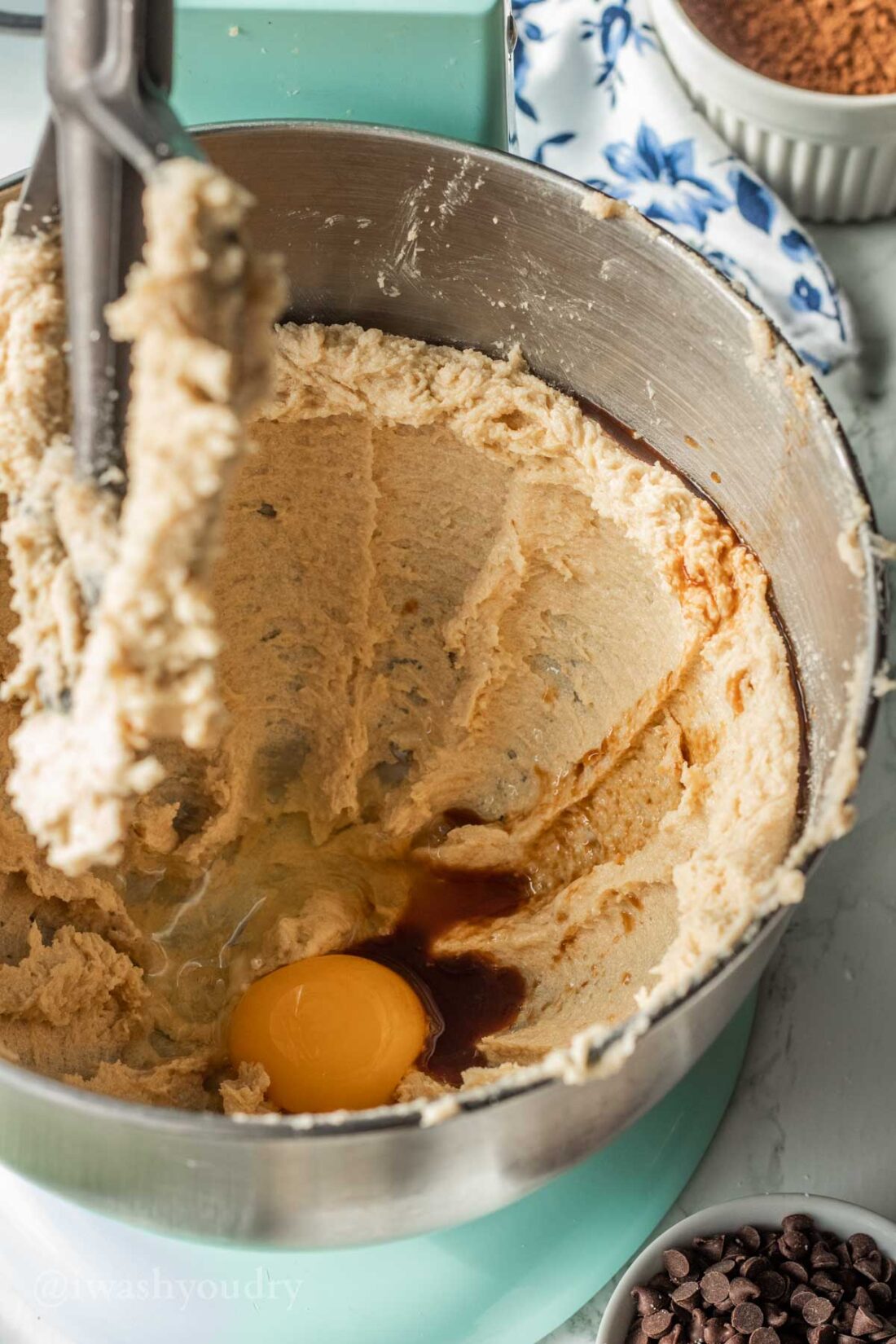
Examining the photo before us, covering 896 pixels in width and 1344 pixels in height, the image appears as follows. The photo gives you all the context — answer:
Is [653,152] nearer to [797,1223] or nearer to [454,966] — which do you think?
[454,966]

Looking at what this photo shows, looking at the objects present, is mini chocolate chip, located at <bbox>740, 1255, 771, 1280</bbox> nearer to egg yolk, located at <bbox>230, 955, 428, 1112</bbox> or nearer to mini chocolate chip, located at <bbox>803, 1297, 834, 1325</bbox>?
mini chocolate chip, located at <bbox>803, 1297, 834, 1325</bbox>

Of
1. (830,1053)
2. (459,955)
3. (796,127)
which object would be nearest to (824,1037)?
(830,1053)

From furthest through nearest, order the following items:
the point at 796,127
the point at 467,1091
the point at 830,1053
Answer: the point at 796,127
the point at 830,1053
the point at 467,1091

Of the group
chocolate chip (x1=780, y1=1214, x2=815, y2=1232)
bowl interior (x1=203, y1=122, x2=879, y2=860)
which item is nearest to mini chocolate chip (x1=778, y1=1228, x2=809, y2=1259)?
chocolate chip (x1=780, y1=1214, x2=815, y2=1232)

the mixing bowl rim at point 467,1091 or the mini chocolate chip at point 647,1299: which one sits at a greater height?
the mixing bowl rim at point 467,1091

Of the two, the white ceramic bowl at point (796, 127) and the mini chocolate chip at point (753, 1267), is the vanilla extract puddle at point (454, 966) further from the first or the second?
the white ceramic bowl at point (796, 127)

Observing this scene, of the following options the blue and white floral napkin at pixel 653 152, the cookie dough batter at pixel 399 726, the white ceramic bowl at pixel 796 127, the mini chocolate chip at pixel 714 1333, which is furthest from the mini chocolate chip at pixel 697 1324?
the white ceramic bowl at pixel 796 127

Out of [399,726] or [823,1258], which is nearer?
[823,1258]
